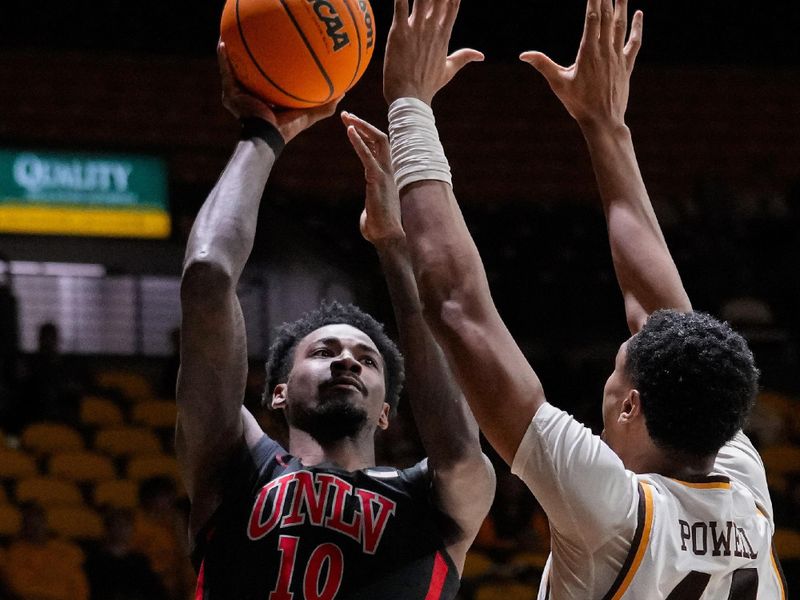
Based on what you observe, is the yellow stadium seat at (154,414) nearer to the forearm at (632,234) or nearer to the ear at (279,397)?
the ear at (279,397)

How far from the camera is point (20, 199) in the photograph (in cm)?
1041

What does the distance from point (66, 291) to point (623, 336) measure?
4898 mm

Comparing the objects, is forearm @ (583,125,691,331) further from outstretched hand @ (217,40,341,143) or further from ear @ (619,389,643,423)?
outstretched hand @ (217,40,341,143)

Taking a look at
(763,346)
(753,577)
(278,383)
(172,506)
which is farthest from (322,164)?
(753,577)

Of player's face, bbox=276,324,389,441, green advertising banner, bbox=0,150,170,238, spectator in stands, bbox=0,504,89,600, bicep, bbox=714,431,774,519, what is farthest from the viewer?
green advertising banner, bbox=0,150,170,238

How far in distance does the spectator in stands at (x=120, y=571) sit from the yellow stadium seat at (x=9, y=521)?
0.65 metres

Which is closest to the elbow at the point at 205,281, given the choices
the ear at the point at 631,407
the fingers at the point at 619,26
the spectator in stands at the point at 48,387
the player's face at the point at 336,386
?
the player's face at the point at 336,386

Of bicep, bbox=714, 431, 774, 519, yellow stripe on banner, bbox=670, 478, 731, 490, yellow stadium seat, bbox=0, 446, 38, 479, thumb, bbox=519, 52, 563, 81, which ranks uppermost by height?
thumb, bbox=519, 52, 563, 81

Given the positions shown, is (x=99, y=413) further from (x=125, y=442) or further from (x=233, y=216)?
(x=233, y=216)

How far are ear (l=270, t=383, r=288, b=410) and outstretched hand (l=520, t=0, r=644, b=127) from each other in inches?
44.2

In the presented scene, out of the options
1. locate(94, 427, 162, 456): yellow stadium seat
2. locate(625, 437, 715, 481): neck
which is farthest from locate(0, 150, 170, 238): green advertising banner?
locate(625, 437, 715, 481): neck

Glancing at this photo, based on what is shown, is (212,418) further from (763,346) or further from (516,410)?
(763,346)

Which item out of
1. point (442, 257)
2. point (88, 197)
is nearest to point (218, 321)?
point (442, 257)

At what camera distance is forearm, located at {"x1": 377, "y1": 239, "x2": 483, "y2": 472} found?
3.32 meters
